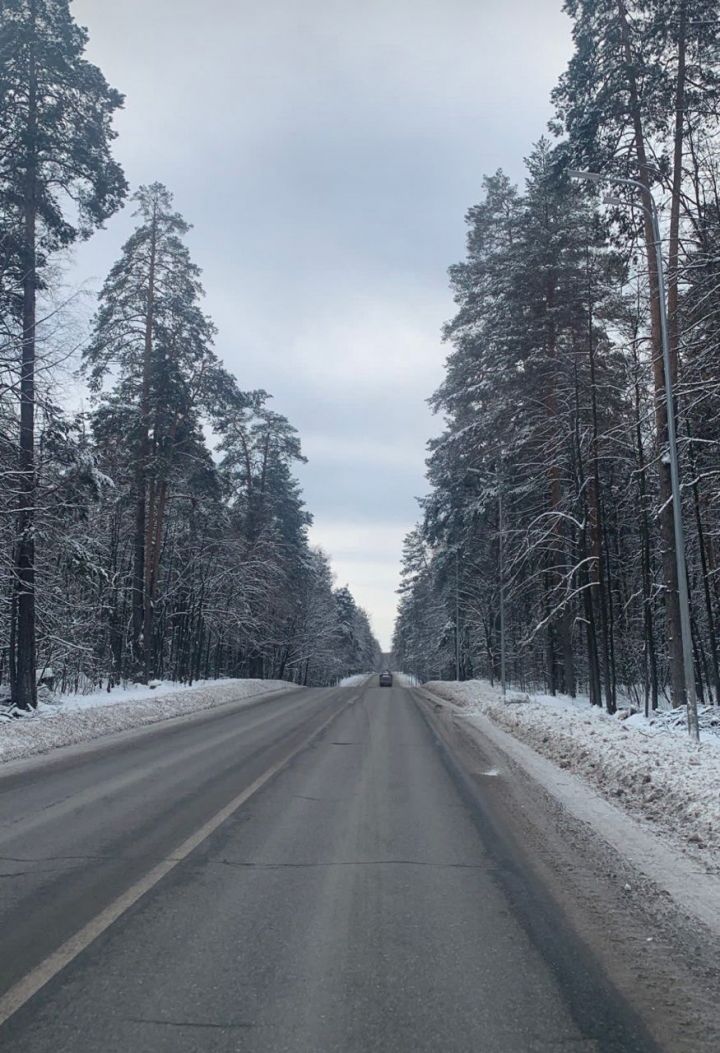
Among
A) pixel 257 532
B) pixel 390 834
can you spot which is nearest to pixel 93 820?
pixel 390 834

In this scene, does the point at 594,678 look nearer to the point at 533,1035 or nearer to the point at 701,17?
the point at 701,17

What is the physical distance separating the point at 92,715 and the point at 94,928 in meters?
12.4

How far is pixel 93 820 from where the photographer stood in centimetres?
720

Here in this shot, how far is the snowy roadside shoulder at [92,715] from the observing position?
41.3ft

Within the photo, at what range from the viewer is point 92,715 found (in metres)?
15.9

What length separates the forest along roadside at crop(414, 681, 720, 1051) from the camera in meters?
3.71

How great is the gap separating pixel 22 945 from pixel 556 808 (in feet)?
19.1

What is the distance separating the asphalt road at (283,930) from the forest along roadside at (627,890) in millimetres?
180

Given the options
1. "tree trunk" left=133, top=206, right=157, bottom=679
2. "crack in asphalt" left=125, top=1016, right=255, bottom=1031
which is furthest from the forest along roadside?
"tree trunk" left=133, top=206, right=157, bottom=679

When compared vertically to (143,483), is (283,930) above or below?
below

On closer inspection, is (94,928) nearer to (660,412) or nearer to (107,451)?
(660,412)

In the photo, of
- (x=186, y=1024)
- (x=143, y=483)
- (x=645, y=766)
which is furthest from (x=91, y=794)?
(x=143, y=483)

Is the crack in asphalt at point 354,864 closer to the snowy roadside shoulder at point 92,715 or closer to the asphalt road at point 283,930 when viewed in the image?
the asphalt road at point 283,930

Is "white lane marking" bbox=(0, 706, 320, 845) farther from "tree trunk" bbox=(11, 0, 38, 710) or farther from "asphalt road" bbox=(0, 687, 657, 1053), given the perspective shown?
"tree trunk" bbox=(11, 0, 38, 710)
